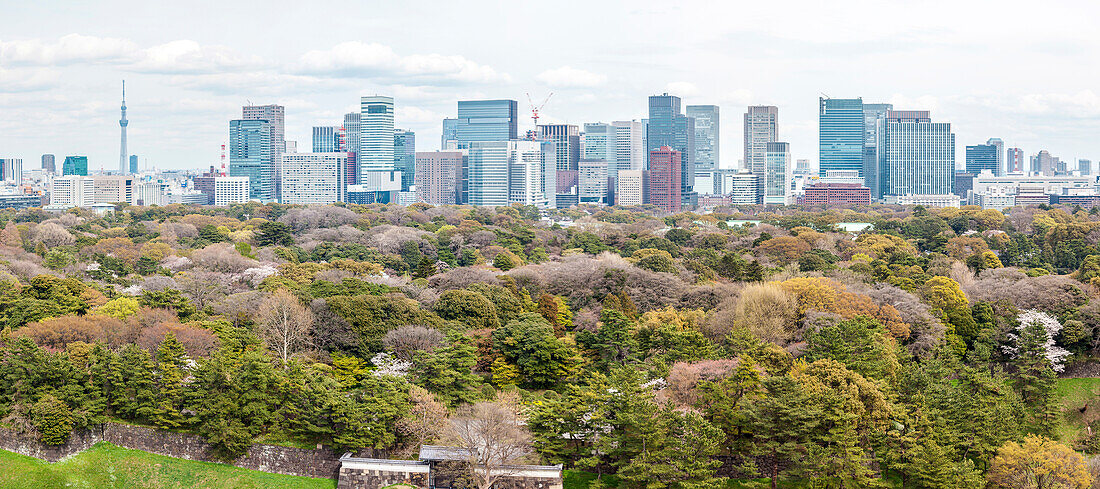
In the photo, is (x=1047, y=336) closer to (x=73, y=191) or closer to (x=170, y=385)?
(x=170, y=385)

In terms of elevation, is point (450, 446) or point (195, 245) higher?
point (195, 245)

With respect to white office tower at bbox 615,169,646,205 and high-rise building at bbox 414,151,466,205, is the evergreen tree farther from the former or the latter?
high-rise building at bbox 414,151,466,205

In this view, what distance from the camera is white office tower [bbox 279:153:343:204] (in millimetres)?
191250

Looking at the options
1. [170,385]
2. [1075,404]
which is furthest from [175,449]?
[1075,404]

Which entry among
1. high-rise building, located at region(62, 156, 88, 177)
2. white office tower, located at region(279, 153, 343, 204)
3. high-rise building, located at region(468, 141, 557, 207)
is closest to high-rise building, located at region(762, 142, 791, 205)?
high-rise building, located at region(468, 141, 557, 207)

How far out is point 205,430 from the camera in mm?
25812

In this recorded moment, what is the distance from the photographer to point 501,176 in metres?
178

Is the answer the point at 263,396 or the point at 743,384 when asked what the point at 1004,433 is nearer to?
the point at 743,384

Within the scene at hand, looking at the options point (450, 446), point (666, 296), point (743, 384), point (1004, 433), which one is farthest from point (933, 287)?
point (450, 446)

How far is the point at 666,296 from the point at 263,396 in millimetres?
18027

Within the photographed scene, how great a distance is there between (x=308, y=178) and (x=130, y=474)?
17212 centimetres

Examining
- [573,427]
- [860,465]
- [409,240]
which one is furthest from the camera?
[409,240]

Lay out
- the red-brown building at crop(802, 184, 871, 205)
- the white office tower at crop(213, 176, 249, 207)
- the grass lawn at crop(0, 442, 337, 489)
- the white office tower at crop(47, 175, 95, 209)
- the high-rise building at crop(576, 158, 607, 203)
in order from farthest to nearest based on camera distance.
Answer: the high-rise building at crop(576, 158, 607, 203)
the white office tower at crop(213, 176, 249, 207)
the white office tower at crop(47, 175, 95, 209)
the red-brown building at crop(802, 184, 871, 205)
the grass lawn at crop(0, 442, 337, 489)

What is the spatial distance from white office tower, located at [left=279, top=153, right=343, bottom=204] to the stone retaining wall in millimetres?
167525
